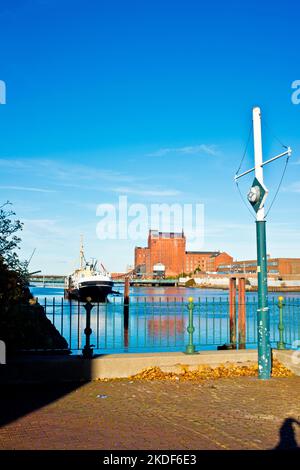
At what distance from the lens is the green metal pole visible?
9969 millimetres

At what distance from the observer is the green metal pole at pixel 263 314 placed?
997 centimetres

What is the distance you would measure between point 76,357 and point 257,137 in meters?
5.78

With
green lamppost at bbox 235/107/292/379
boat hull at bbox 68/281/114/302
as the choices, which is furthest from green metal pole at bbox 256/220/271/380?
boat hull at bbox 68/281/114/302

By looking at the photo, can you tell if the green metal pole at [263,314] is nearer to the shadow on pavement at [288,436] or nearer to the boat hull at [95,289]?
the shadow on pavement at [288,436]

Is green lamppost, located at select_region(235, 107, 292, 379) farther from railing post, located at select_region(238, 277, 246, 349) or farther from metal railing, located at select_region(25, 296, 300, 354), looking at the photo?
railing post, located at select_region(238, 277, 246, 349)

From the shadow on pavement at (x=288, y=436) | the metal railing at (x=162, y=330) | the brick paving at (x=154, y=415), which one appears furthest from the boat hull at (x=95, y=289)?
the shadow on pavement at (x=288, y=436)

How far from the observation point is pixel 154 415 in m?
7.24

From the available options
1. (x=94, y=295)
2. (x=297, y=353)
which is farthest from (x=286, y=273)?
(x=297, y=353)

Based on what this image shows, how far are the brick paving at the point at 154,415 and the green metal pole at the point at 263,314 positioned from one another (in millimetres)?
374

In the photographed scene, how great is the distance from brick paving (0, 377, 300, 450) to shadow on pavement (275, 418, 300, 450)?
1cm

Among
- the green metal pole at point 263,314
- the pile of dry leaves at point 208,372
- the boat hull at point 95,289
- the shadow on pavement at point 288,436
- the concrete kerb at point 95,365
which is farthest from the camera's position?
the boat hull at point 95,289

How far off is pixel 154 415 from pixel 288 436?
1.94m
